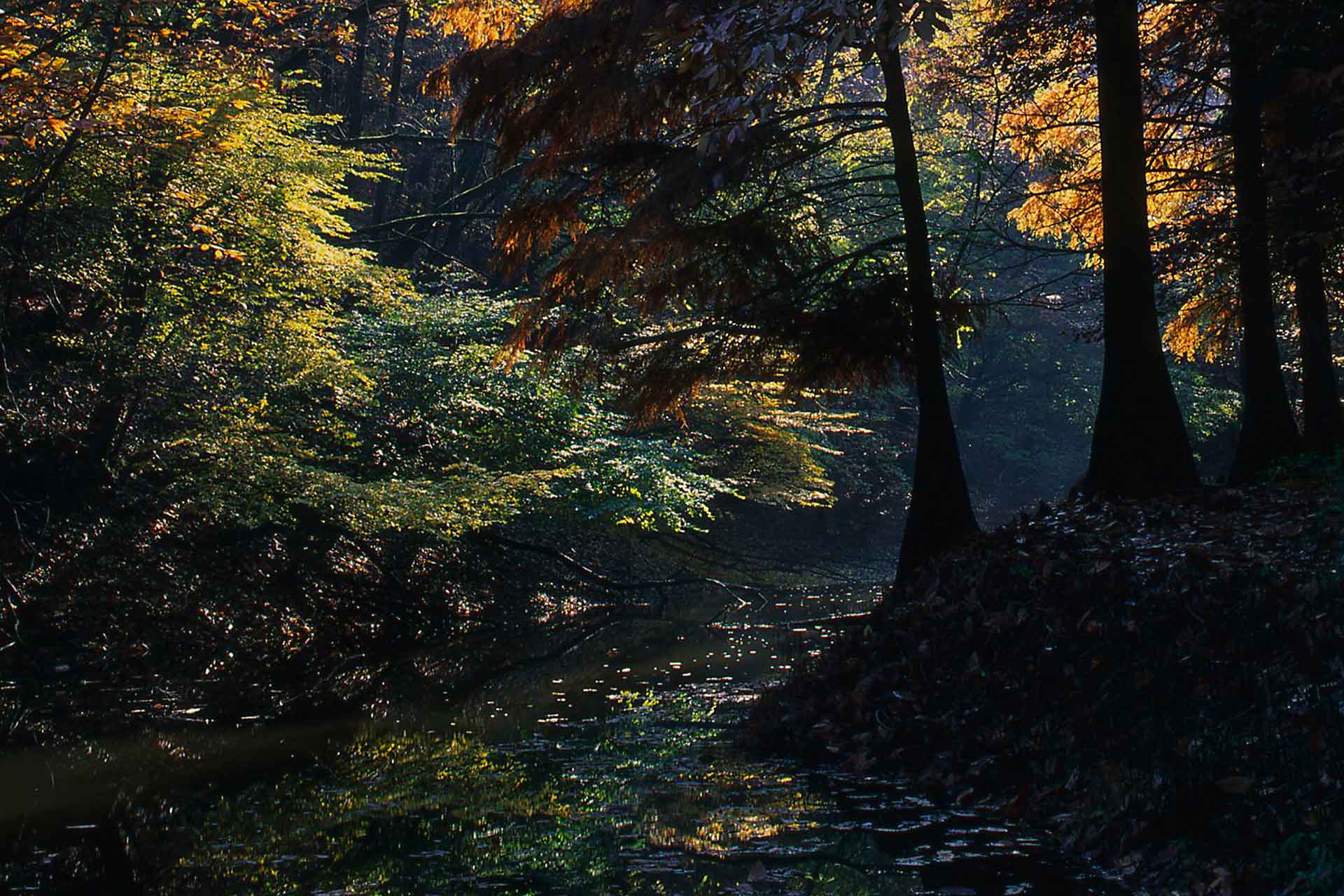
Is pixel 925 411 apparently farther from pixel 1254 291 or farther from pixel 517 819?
pixel 517 819

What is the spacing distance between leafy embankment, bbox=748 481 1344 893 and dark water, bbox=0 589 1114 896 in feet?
1.25

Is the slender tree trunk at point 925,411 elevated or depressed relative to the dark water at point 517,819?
elevated

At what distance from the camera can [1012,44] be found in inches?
472

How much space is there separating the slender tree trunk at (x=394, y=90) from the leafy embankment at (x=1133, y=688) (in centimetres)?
1766

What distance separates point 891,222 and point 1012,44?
16732mm

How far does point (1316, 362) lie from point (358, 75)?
59.8ft

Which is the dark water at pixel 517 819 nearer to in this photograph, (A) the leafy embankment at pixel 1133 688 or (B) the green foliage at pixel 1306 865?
(A) the leafy embankment at pixel 1133 688

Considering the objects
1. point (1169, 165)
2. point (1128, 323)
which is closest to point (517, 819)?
point (1128, 323)

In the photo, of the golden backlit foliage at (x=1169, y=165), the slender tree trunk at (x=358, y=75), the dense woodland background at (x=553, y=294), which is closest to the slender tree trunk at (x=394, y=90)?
the slender tree trunk at (x=358, y=75)

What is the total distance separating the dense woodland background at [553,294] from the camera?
32.6 ft

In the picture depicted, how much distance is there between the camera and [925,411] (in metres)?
10.7

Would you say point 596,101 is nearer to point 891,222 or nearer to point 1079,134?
point 1079,134

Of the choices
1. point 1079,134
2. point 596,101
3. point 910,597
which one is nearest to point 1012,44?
point 1079,134

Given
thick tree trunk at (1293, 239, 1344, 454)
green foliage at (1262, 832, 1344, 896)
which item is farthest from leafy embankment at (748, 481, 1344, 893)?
thick tree trunk at (1293, 239, 1344, 454)
